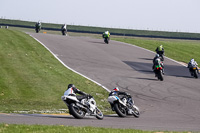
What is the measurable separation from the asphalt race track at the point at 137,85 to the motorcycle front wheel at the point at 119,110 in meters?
0.23

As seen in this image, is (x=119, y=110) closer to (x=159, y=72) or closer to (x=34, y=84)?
(x=34, y=84)

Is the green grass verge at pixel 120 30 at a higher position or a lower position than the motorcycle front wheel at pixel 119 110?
higher

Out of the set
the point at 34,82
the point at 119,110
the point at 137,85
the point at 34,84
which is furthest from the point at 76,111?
the point at 137,85

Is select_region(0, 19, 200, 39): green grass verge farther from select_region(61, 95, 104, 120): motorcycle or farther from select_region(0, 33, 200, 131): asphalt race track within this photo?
select_region(61, 95, 104, 120): motorcycle

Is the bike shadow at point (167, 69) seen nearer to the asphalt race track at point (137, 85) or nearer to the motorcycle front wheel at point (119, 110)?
the asphalt race track at point (137, 85)

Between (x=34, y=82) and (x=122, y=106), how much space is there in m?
6.77

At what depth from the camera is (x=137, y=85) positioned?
917 inches

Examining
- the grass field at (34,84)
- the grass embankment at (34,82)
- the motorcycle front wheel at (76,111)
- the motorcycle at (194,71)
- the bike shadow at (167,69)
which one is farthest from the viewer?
the bike shadow at (167,69)

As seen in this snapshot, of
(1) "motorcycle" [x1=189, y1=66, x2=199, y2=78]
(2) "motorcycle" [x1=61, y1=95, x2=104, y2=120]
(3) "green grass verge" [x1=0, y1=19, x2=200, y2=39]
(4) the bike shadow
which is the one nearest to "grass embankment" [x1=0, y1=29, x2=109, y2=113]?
(2) "motorcycle" [x1=61, y1=95, x2=104, y2=120]

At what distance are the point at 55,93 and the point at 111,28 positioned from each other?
75.2 m

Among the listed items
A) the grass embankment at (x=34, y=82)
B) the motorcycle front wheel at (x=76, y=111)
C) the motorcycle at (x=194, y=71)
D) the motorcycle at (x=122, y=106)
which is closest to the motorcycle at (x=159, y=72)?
the motorcycle at (x=194, y=71)

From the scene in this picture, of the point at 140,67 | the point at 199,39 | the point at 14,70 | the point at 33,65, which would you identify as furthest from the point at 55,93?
the point at 199,39

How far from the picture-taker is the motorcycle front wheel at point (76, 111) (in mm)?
12953

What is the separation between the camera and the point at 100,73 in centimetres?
2656
